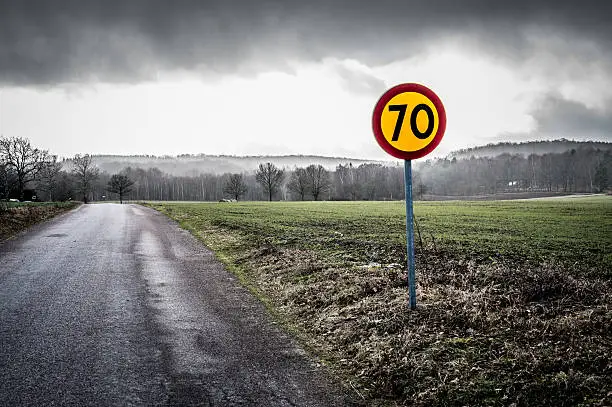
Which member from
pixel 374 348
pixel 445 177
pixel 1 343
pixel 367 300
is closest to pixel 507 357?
pixel 374 348

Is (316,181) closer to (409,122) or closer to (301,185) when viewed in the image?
(301,185)

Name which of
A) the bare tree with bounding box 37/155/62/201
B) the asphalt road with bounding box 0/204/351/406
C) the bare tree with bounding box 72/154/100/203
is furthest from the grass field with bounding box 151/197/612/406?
the bare tree with bounding box 72/154/100/203

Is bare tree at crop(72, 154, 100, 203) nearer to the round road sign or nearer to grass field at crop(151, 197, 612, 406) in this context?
grass field at crop(151, 197, 612, 406)

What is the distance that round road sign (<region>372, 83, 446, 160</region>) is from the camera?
5820 mm

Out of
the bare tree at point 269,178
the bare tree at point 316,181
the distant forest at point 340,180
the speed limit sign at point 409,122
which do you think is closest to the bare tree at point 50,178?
the distant forest at point 340,180

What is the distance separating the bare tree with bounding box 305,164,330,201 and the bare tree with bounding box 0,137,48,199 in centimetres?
5295

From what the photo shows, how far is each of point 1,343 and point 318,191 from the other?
92872 mm

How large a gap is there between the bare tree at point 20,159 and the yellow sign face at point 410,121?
231 ft

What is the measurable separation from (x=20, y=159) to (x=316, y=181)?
57815mm

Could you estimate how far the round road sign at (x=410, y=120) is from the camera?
5820 millimetres

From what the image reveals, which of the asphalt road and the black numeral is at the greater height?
Answer: the black numeral

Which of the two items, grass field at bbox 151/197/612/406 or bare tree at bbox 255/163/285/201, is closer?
grass field at bbox 151/197/612/406

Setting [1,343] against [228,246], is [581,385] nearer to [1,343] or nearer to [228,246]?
[1,343]

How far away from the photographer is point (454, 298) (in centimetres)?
624
